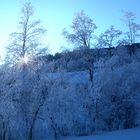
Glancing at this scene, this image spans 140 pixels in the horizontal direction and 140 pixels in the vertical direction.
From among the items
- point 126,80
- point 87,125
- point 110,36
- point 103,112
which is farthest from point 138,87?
point 110,36

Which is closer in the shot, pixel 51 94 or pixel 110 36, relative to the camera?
pixel 51 94

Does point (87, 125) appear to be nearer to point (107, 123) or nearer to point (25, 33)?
point (107, 123)

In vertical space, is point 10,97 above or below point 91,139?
above

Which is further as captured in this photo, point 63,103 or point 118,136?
point 63,103

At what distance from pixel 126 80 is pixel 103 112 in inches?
129

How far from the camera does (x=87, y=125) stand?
20.0 m

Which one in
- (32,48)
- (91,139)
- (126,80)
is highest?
(32,48)

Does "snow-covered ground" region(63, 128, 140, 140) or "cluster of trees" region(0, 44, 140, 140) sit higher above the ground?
"cluster of trees" region(0, 44, 140, 140)

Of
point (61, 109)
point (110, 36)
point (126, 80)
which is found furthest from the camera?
point (110, 36)

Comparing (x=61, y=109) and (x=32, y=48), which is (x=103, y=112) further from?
(x=32, y=48)

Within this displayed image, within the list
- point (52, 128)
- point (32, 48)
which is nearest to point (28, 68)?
point (52, 128)

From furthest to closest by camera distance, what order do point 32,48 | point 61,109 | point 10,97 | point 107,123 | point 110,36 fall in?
point 110,36 → point 32,48 → point 107,123 → point 61,109 → point 10,97

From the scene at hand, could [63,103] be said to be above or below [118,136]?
above

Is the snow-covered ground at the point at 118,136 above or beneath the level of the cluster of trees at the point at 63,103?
beneath
